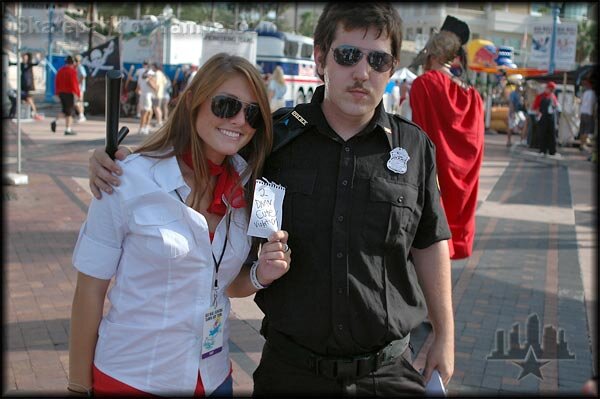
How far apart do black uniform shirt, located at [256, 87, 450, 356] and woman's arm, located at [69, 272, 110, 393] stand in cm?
59

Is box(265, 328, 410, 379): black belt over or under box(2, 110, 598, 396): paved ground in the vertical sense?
over

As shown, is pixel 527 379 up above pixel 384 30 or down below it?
below

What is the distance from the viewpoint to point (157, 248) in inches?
81.8

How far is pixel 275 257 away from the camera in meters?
2.17

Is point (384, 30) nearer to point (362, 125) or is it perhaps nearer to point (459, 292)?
point (362, 125)

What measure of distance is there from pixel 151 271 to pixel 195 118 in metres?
0.54

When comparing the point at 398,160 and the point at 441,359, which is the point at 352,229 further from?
the point at 441,359

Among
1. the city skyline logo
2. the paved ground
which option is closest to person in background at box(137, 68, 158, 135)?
the paved ground

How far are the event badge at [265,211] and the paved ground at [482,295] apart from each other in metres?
1.90

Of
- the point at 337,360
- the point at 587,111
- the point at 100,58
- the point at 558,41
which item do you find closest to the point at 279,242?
the point at 337,360

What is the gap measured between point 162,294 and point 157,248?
15 cm

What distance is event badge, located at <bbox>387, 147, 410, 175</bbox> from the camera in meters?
2.30

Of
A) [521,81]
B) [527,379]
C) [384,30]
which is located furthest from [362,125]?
[521,81]

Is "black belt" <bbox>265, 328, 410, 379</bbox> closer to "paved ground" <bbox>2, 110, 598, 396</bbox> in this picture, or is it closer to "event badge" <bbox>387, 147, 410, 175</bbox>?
"event badge" <bbox>387, 147, 410, 175</bbox>
